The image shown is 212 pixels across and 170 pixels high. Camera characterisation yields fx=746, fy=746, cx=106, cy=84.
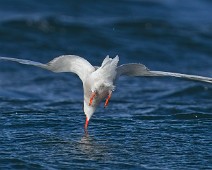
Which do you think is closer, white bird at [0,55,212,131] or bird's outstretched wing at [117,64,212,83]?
white bird at [0,55,212,131]

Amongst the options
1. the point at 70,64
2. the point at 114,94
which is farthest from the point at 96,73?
the point at 114,94

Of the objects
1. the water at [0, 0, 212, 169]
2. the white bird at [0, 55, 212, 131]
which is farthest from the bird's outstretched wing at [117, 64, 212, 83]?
the water at [0, 0, 212, 169]

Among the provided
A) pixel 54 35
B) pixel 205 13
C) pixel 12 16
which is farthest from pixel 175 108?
pixel 205 13

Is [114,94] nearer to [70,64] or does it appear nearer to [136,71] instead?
[136,71]

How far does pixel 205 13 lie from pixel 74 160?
61.5 ft

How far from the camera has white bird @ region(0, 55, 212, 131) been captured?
352 inches

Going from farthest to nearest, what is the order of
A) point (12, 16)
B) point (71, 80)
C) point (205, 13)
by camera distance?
point (205, 13), point (12, 16), point (71, 80)

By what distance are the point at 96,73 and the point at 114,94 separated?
6078mm

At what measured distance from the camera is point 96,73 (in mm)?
9000

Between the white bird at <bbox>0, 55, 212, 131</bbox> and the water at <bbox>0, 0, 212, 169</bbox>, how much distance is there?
2.44ft

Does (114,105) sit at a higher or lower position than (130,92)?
lower

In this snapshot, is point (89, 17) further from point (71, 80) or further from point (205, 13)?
point (71, 80)

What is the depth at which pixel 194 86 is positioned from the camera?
50.6 ft

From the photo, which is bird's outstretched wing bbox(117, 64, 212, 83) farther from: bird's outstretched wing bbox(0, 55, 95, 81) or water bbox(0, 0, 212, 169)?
water bbox(0, 0, 212, 169)
